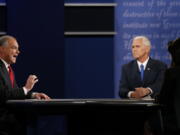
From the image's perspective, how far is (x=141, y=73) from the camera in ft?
20.8

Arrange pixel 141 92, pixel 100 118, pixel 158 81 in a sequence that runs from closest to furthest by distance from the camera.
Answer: pixel 100 118 < pixel 141 92 < pixel 158 81

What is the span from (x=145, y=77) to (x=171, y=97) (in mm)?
2419

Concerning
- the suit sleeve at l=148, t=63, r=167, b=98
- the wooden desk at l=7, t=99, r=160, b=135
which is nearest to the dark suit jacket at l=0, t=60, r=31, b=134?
the wooden desk at l=7, t=99, r=160, b=135

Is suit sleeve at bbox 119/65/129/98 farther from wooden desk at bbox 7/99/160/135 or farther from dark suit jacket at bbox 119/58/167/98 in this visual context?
wooden desk at bbox 7/99/160/135

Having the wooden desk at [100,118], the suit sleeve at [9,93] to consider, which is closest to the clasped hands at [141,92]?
the wooden desk at [100,118]

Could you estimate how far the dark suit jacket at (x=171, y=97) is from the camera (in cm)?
378

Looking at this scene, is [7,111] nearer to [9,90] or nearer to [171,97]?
[9,90]

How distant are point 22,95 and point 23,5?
2.62m

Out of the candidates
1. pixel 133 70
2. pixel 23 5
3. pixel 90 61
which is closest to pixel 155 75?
pixel 133 70

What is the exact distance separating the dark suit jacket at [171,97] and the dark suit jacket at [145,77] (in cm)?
225

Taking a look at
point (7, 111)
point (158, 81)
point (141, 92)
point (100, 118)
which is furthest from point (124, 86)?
point (7, 111)

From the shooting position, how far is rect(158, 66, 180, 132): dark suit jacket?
3779mm

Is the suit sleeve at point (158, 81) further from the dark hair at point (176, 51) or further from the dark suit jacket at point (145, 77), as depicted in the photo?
the dark hair at point (176, 51)

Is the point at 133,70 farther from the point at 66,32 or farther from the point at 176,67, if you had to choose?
the point at 176,67
